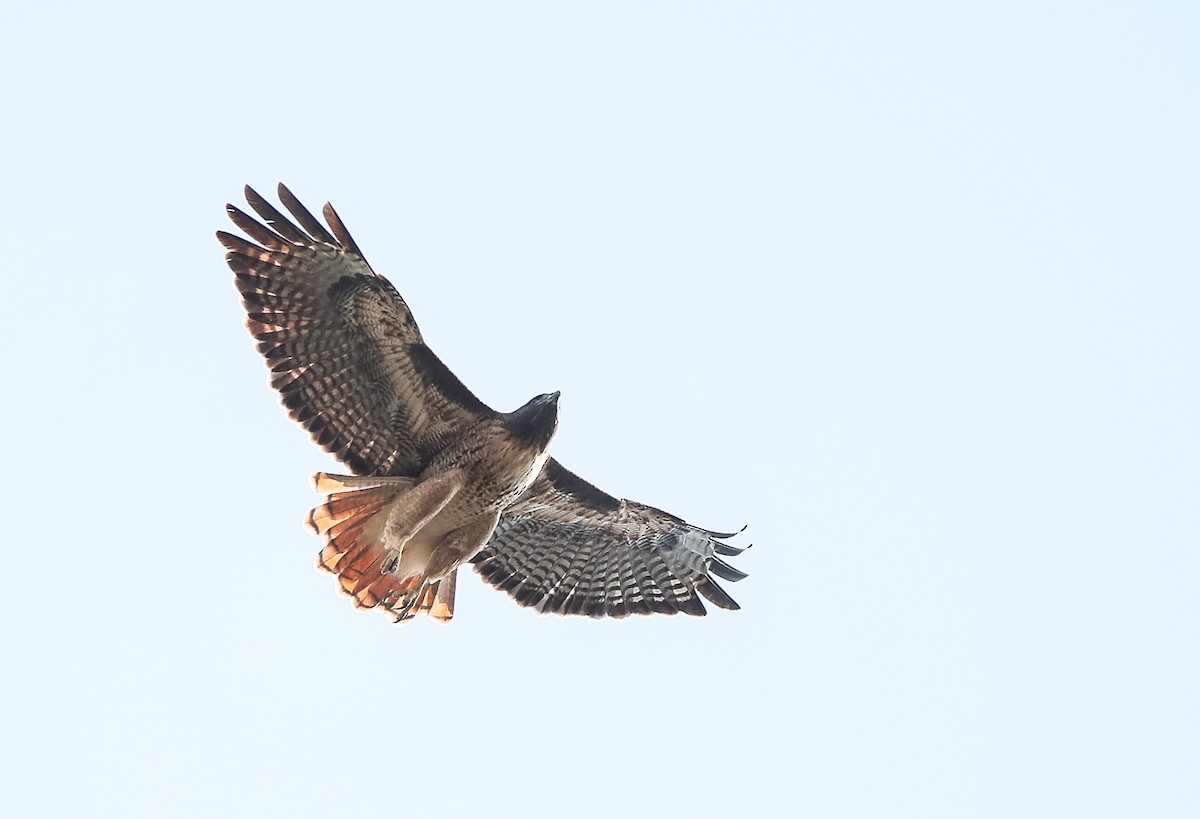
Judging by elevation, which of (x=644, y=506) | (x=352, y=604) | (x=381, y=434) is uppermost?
(x=644, y=506)

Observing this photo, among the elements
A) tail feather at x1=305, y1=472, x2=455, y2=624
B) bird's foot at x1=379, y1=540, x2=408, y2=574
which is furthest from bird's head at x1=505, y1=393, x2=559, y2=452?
bird's foot at x1=379, y1=540, x2=408, y2=574

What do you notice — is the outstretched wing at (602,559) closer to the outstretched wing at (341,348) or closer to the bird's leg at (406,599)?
the bird's leg at (406,599)

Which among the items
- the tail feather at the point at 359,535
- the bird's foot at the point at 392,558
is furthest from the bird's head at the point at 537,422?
the bird's foot at the point at 392,558

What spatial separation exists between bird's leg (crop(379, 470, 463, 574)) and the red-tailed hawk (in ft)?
0.04

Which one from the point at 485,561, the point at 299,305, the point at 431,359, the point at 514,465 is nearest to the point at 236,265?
the point at 299,305

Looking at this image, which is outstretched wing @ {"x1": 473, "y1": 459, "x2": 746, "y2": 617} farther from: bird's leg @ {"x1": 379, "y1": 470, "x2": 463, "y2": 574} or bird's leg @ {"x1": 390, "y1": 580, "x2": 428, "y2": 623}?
bird's leg @ {"x1": 379, "y1": 470, "x2": 463, "y2": 574}

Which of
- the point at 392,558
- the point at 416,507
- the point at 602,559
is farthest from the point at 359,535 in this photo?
the point at 602,559

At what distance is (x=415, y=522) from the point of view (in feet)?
44.4

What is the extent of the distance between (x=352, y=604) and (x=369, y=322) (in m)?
2.26

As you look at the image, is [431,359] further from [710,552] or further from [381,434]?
[710,552]

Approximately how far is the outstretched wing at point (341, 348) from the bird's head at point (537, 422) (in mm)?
333

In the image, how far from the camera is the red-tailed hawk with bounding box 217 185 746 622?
13250 mm

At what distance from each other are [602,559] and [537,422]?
89.8 inches

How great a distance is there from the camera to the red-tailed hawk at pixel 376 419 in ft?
43.5
